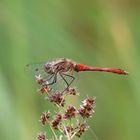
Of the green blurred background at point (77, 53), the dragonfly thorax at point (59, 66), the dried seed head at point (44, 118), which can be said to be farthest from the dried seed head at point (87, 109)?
the green blurred background at point (77, 53)

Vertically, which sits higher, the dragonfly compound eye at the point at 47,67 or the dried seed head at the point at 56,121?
the dragonfly compound eye at the point at 47,67

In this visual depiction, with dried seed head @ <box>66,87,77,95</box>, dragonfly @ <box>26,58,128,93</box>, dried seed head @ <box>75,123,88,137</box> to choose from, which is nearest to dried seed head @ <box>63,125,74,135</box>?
dried seed head @ <box>75,123,88,137</box>

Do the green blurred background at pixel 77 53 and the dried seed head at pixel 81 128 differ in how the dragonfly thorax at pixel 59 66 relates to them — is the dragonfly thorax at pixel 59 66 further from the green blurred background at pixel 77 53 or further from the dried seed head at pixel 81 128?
the green blurred background at pixel 77 53

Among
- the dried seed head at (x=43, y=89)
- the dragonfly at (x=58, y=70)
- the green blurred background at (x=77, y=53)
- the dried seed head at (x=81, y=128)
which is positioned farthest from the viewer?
the green blurred background at (x=77, y=53)

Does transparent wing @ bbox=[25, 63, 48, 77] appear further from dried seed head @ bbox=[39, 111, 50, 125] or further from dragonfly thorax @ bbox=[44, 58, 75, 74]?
dried seed head @ bbox=[39, 111, 50, 125]

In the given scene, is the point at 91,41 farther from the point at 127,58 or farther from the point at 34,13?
the point at 34,13

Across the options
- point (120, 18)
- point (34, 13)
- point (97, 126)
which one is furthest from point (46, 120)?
point (120, 18)

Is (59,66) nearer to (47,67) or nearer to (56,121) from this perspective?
(47,67)
